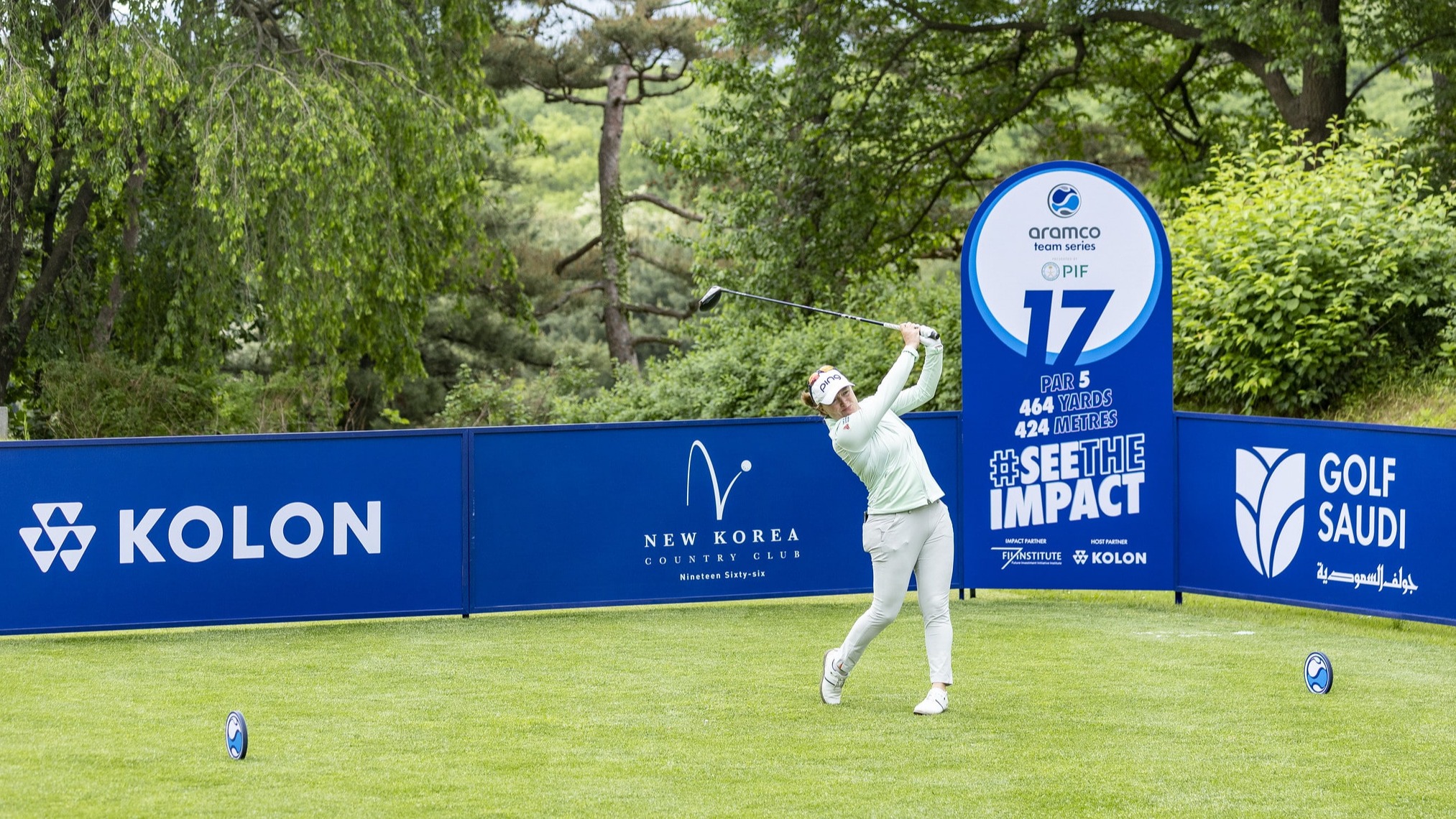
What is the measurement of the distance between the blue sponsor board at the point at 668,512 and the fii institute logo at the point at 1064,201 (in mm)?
1860

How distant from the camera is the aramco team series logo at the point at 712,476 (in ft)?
39.3

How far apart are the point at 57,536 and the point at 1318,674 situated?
8.24 m

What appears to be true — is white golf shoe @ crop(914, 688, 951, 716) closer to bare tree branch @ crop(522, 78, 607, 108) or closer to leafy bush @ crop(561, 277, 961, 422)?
leafy bush @ crop(561, 277, 961, 422)

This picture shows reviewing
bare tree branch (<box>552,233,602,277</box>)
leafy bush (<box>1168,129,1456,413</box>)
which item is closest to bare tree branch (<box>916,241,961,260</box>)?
leafy bush (<box>1168,129,1456,413</box>)

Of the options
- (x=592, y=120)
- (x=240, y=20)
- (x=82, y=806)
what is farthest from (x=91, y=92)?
(x=592, y=120)

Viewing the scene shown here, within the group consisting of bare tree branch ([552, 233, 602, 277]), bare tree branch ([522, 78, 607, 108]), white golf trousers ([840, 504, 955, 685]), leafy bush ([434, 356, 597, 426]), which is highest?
bare tree branch ([522, 78, 607, 108])

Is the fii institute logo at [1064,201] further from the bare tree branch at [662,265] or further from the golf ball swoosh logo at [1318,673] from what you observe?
the bare tree branch at [662,265]

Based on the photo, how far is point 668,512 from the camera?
1198cm

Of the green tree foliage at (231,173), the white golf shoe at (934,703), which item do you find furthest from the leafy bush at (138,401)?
the white golf shoe at (934,703)

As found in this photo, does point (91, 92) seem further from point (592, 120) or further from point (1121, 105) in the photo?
point (592, 120)

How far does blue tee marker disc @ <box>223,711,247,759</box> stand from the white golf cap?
3215mm

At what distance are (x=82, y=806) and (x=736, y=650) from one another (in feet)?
15.7

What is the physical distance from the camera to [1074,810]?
6.22 m

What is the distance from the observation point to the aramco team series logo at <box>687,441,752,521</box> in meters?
12.0
